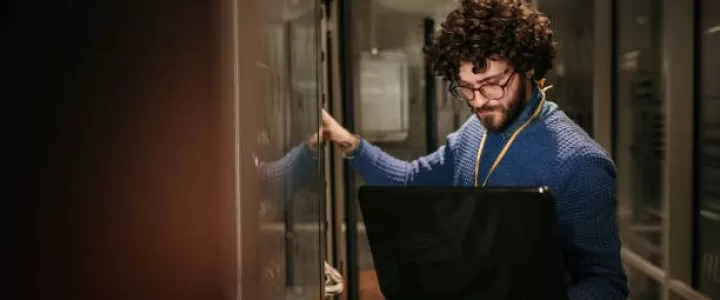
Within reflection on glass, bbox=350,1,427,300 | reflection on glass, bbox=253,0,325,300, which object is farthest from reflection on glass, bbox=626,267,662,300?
reflection on glass, bbox=253,0,325,300

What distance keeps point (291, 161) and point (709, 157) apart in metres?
1.58

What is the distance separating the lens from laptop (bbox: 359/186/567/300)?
82 centimetres

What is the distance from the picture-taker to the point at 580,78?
1.81 meters

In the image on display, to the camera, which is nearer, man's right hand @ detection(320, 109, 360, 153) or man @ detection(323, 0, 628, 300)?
man @ detection(323, 0, 628, 300)

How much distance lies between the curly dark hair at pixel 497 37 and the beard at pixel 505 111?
44mm

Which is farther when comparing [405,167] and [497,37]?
[405,167]

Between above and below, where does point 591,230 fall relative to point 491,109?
below

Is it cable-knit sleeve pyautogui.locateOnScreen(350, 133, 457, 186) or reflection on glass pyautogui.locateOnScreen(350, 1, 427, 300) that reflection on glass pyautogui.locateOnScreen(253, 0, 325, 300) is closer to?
cable-knit sleeve pyautogui.locateOnScreen(350, 133, 457, 186)

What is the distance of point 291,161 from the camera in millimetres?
945

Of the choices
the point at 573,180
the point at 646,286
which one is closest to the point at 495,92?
the point at 573,180

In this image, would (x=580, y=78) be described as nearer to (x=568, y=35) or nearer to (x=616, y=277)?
(x=568, y=35)

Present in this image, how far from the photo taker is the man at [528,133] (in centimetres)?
101

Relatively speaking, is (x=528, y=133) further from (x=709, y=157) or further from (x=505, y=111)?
(x=709, y=157)

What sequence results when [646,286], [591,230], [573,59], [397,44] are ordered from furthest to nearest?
[646,286]
[397,44]
[573,59]
[591,230]
